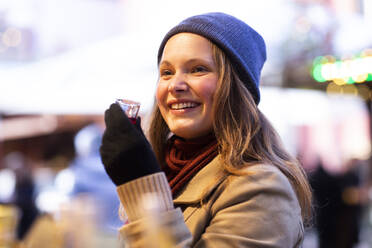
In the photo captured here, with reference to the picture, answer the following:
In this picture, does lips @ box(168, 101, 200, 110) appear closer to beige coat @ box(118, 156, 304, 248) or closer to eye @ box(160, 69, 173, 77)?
eye @ box(160, 69, 173, 77)

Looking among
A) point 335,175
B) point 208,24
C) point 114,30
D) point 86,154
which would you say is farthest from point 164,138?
point 335,175

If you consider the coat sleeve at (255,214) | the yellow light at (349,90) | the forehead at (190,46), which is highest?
the forehead at (190,46)

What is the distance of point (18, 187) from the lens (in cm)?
452

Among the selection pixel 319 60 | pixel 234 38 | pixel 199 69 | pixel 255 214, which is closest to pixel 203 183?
pixel 255 214

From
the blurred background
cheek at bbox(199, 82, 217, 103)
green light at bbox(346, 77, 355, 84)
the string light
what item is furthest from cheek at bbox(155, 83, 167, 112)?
→ green light at bbox(346, 77, 355, 84)

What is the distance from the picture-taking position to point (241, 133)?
1.33 metres

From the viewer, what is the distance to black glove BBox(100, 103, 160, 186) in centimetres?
110

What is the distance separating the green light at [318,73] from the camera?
544cm

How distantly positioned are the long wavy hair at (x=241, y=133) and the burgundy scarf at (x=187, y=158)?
0.04m

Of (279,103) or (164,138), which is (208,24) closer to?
(164,138)

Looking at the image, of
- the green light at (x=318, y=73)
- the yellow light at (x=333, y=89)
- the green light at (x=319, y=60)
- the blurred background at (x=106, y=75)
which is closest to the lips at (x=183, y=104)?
the blurred background at (x=106, y=75)

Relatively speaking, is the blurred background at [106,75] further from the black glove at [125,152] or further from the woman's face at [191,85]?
the black glove at [125,152]

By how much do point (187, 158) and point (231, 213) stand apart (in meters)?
0.33

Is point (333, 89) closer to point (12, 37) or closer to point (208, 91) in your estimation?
point (12, 37)
